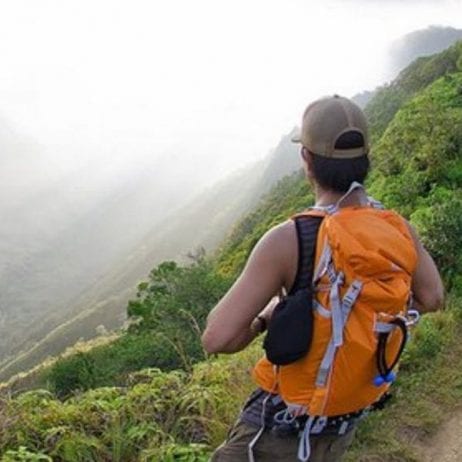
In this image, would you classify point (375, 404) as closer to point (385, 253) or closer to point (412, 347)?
point (385, 253)

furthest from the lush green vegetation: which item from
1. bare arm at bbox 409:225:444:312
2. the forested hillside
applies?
bare arm at bbox 409:225:444:312

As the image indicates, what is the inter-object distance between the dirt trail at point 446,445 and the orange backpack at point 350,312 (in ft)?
10.2

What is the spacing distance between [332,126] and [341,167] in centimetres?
15

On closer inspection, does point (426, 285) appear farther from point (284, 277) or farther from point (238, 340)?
point (238, 340)

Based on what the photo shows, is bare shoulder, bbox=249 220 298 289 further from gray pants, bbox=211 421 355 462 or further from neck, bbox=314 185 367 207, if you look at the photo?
gray pants, bbox=211 421 355 462

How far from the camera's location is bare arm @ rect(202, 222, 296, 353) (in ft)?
8.88

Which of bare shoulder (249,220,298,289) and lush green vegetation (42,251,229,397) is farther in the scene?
lush green vegetation (42,251,229,397)

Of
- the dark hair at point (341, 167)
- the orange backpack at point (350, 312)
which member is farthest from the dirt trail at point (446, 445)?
the dark hair at point (341, 167)

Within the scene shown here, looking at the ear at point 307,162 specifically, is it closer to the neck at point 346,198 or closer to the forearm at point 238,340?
the neck at point 346,198

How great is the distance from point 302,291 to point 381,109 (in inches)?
2665

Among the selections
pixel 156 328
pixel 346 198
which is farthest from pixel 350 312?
pixel 156 328

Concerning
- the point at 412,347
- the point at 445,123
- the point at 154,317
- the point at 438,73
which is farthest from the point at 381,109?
the point at 412,347

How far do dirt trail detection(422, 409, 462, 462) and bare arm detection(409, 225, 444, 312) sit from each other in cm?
275

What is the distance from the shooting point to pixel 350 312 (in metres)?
2.69
